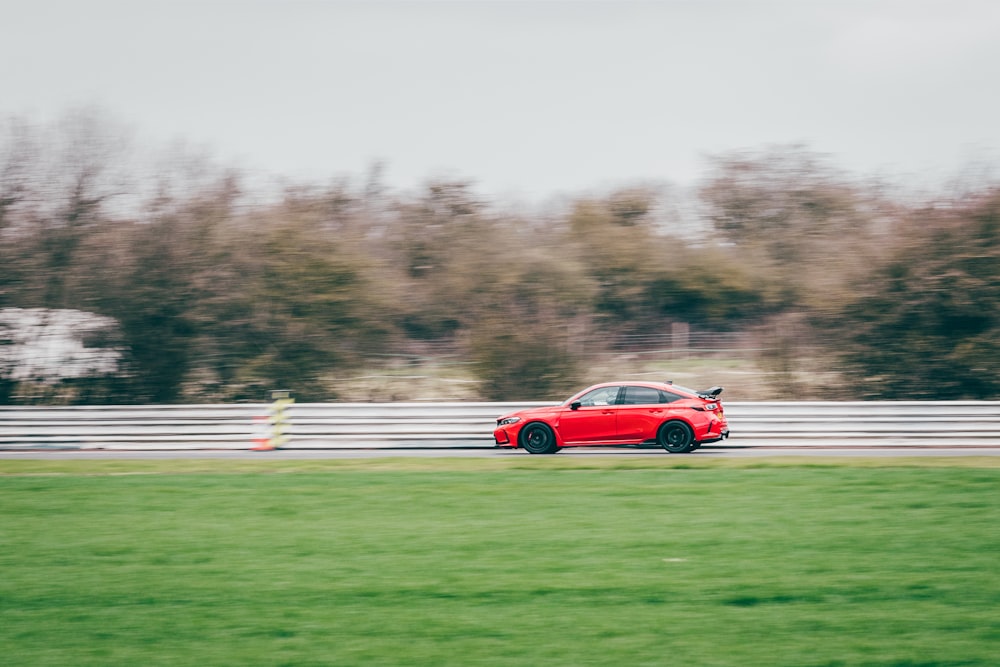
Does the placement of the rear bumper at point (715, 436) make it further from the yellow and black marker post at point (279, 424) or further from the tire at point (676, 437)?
the yellow and black marker post at point (279, 424)

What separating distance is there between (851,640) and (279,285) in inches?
788

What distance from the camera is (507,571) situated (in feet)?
A: 26.5

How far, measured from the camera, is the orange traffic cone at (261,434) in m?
19.2

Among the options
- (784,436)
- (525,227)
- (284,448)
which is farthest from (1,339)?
(784,436)

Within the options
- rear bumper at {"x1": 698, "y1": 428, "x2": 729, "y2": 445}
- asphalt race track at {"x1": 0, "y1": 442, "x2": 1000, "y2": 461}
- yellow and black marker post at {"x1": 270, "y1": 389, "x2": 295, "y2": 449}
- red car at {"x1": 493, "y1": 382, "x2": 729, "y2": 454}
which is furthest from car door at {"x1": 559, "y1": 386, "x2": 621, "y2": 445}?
yellow and black marker post at {"x1": 270, "y1": 389, "x2": 295, "y2": 449}

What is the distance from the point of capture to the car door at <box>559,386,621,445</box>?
1767 centimetres

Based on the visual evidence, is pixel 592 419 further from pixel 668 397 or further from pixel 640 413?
pixel 668 397

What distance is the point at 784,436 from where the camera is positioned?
1855 centimetres

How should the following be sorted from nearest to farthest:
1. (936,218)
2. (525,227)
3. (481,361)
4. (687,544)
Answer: (687,544) → (936,218) → (481,361) → (525,227)

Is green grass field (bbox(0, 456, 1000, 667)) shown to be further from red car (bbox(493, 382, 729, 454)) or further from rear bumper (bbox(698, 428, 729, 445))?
red car (bbox(493, 382, 729, 454))

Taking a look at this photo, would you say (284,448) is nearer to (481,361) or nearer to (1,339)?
(481,361)

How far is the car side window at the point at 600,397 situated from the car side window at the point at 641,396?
224mm

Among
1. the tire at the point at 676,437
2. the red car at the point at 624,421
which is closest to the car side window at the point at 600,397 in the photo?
the red car at the point at 624,421

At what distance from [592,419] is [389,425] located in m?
4.18
